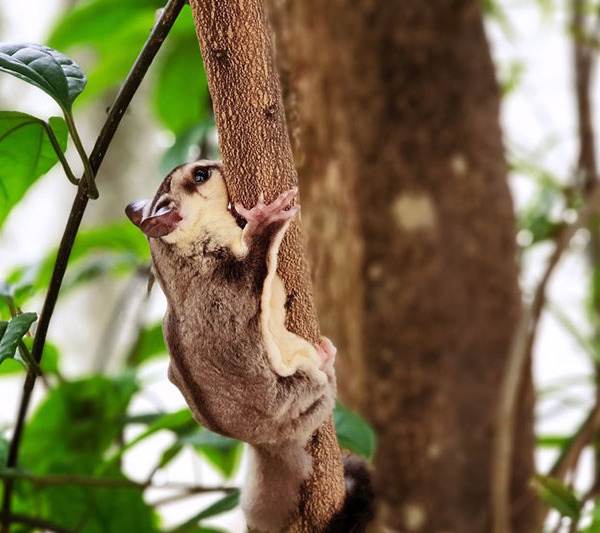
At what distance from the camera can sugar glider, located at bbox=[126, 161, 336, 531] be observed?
0.47 metres

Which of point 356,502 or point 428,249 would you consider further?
point 428,249

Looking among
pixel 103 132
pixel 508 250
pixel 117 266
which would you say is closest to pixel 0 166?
pixel 103 132

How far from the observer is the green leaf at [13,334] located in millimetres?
452

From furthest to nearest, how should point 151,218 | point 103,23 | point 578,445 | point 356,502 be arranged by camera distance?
point 103,23, point 578,445, point 356,502, point 151,218

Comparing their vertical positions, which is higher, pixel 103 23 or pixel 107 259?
pixel 103 23

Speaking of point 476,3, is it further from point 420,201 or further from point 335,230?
point 335,230

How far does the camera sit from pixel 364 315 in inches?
54.7

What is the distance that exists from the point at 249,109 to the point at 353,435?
0.39 meters

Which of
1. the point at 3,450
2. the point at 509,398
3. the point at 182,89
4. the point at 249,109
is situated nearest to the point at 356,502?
the point at 249,109

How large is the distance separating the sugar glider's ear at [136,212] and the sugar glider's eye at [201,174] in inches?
1.6

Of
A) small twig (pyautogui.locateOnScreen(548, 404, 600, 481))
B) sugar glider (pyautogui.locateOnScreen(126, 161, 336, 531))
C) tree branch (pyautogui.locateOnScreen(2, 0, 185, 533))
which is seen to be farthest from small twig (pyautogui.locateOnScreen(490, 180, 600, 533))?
tree branch (pyautogui.locateOnScreen(2, 0, 185, 533))

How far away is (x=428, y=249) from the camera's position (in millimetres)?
1394

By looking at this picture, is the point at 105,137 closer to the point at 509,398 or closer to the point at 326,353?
the point at 326,353

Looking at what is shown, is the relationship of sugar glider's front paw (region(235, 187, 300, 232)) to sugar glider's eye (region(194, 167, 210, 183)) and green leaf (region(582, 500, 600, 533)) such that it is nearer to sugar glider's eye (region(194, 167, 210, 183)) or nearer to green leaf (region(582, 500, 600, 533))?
sugar glider's eye (region(194, 167, 210, 183))
